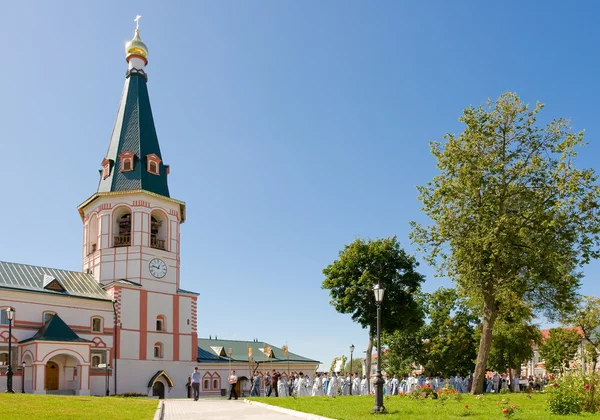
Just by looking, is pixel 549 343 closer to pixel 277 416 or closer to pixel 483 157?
pixel 483 157

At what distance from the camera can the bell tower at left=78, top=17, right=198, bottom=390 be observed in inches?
1789

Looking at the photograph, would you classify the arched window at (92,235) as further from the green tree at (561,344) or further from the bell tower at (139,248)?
the green tree at (561,344)

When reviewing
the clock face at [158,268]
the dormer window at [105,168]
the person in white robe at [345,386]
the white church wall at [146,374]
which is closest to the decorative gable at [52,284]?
the white church wall at [146,374]

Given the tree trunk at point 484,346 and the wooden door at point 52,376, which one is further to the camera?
the wooden door at point 52,376

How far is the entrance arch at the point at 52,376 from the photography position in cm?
3978

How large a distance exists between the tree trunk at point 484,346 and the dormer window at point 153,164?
28.6m

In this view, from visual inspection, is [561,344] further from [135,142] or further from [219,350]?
[135,142]

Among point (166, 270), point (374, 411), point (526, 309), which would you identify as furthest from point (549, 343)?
point (374, 411)

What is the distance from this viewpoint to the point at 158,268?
48.2 metres

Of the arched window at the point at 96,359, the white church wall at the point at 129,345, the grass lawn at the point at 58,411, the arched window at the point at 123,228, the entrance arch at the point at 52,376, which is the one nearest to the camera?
the grass lawn at the point at 58,411

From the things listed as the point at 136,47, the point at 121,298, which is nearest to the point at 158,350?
the point at 121,298

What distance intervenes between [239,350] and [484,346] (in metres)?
34.8

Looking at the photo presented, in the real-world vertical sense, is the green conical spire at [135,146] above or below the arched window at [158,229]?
above

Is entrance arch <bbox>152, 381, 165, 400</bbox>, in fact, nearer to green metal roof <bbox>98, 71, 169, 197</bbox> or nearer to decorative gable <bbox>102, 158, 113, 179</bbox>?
green metal roof <bbox>98, 71, 169, 197</bbox>
